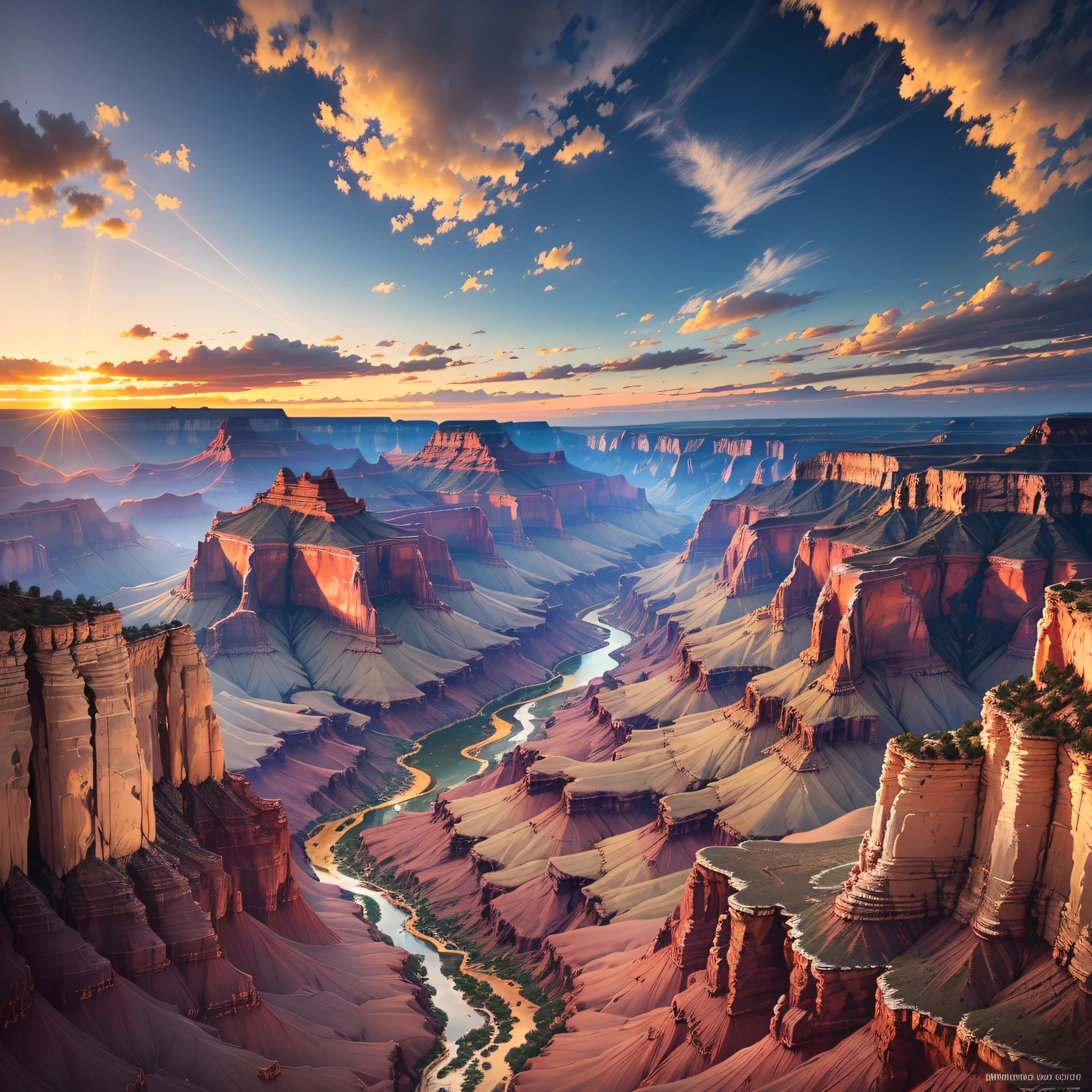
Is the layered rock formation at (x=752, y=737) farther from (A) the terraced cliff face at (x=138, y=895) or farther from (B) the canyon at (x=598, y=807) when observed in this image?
(A) the terraced cliff face at (x=138, y=895)

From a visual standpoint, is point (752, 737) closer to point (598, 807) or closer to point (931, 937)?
point (598, 807)

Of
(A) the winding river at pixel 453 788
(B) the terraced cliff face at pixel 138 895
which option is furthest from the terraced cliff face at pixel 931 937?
(B) the terraced cliff face at pixel 138 895

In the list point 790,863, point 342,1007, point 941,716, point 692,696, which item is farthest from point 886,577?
point 342,1007

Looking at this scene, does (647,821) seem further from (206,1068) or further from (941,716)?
(206,1068)

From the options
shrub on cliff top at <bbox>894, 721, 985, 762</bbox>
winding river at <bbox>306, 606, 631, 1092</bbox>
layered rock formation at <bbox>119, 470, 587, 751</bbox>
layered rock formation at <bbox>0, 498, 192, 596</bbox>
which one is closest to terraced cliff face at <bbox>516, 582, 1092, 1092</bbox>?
shrub on cliff top at <bbox>894, 721, 985, 762</bbox>

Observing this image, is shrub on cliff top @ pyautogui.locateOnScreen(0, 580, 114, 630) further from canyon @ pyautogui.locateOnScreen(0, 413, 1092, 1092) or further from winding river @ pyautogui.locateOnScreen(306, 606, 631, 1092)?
winding river @ pyautogui.locateOnScreen(306, 606, 631, 1092)
